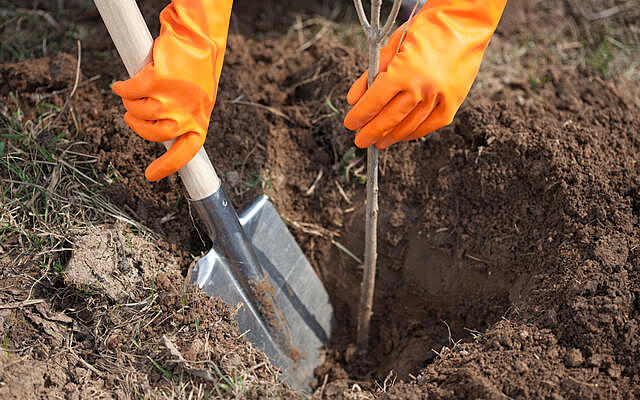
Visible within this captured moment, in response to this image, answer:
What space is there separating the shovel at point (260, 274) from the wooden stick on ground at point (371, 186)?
223mm

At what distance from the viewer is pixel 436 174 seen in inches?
83.7

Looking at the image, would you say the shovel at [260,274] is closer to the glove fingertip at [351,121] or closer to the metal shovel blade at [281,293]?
the metal shovel blade at [281,293]

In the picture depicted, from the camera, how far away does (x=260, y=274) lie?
1.92 m

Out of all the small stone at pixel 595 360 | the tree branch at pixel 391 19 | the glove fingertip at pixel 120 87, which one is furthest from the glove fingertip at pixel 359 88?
the small stone at pixel 595 360

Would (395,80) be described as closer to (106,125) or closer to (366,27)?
(366,27)

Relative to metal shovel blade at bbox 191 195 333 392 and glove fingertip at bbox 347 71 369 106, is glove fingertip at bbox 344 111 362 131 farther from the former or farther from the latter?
metal shovel blade at bbox 191 195 333 392

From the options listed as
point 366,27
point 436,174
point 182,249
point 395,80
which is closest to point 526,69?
point 436,174

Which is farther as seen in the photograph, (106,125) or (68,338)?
(106,125)

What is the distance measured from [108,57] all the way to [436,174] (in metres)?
1.53

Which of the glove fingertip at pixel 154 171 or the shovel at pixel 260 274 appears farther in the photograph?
the shovel at pixel 260 274

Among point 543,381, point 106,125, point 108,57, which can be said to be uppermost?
point 108,57

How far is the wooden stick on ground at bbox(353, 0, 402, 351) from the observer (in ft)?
4.52

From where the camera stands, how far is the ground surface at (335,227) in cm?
158

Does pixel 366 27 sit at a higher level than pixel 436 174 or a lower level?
higher
